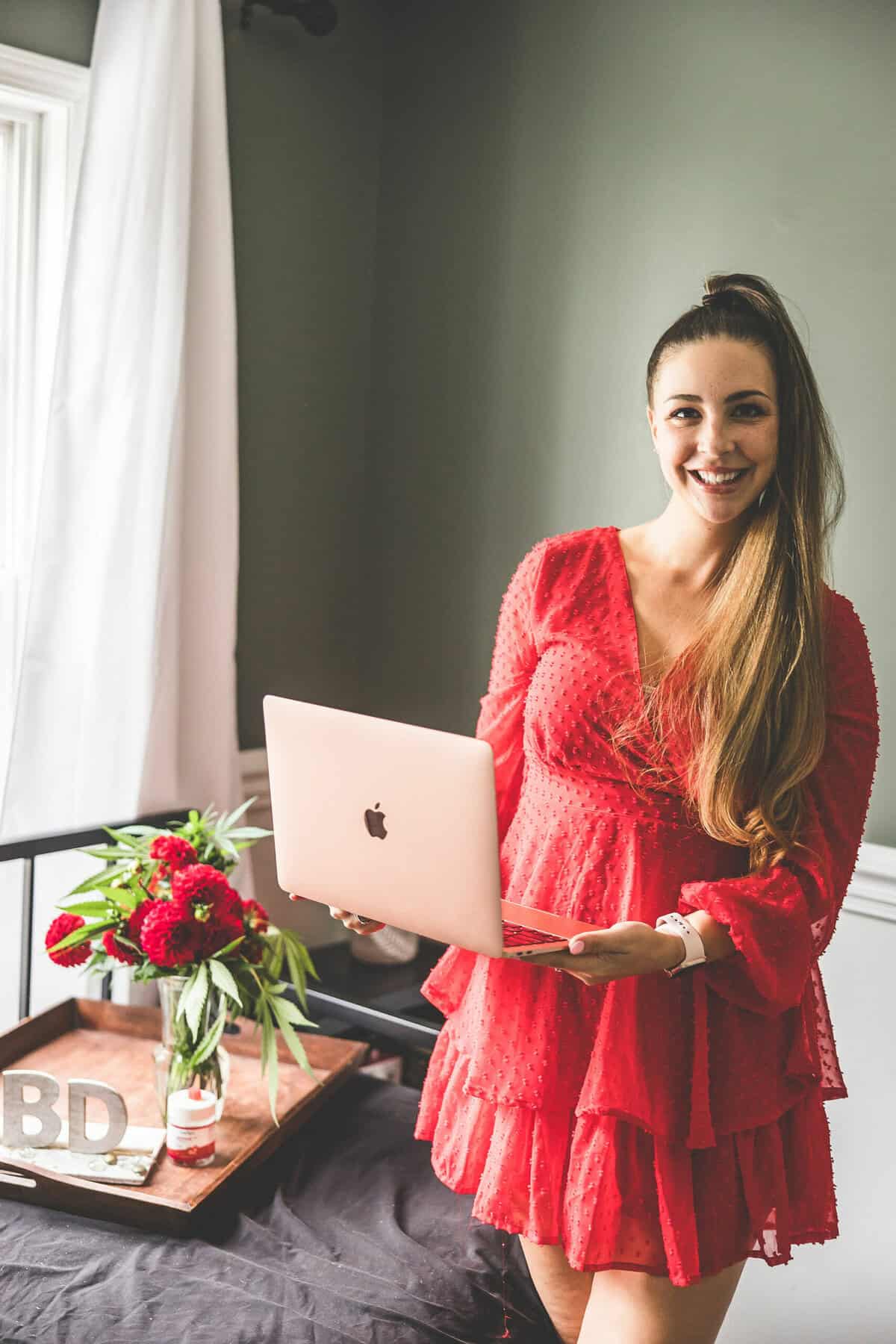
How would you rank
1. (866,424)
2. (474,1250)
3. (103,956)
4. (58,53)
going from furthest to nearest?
(58,53), (866,424), (103,956), (474,1250)

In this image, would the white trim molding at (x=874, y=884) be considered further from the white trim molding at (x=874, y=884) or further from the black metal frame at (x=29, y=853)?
the black metal frame at (x=29, y=853)

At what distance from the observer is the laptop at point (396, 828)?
106 centimetres

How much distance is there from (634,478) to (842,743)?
110 cm

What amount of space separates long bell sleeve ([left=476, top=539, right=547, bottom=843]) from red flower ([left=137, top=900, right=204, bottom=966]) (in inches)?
16.4

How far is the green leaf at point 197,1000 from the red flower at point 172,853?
138mm

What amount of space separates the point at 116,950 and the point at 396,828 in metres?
0.62

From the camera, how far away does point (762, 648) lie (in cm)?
118

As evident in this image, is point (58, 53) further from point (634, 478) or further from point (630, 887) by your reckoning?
point (630, 887)

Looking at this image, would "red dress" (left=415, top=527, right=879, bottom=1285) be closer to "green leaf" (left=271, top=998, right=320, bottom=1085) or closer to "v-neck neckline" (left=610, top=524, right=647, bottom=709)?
"v-neck neckline" (left=610, top=524, right=647, bottom=709)

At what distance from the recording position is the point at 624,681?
1215mm

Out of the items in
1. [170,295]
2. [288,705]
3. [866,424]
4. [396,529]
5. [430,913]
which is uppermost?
[170,295]

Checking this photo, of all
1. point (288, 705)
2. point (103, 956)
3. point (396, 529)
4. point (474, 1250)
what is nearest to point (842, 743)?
point (288, 705)

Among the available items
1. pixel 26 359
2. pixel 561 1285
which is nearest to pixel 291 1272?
pixel 561 1285

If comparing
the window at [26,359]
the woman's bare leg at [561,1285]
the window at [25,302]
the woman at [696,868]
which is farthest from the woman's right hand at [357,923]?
the window at [25,302]
